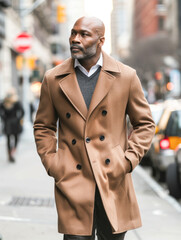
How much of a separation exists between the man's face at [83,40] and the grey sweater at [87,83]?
166 millimetres

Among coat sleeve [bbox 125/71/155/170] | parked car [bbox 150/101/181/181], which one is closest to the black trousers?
coat sleeve [bbox 125/71/155/170]

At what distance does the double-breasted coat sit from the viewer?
3549 mm

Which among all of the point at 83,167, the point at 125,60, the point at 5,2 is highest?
the point at 83,167

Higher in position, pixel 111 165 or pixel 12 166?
pixel 111 165

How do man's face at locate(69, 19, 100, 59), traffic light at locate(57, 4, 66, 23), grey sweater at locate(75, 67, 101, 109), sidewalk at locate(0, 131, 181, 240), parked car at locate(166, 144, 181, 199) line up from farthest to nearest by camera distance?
traffic light at locate(57, 4, 66, 23)
parked car at locate(166, 144, 181, 199)
sidewalk at locate(0, 131, 181, 240)
grey sweater at locate(75, 67, 101, 109)
man's face at locate(69, 19, 100, 59)

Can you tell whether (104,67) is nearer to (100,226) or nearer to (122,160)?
(122,160)

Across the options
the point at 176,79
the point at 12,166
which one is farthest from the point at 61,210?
the point at 176,79

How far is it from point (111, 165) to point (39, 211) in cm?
Answer: 393

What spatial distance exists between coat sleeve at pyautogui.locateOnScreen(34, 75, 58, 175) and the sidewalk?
2.38 meters

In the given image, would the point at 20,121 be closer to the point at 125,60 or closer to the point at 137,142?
the point at 137,142

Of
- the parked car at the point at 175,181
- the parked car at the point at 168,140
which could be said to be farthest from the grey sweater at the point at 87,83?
the parked car at the point at 168,140

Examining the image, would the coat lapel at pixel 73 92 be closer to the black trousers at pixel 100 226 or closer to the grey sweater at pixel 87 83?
the grey sweater at pixel 87 83

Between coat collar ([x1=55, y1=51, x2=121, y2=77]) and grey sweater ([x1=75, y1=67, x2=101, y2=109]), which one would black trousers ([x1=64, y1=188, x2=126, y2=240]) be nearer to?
grey sweater ([x1=75, y1=67, x2=101, y2=109])

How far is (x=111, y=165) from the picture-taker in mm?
3562
